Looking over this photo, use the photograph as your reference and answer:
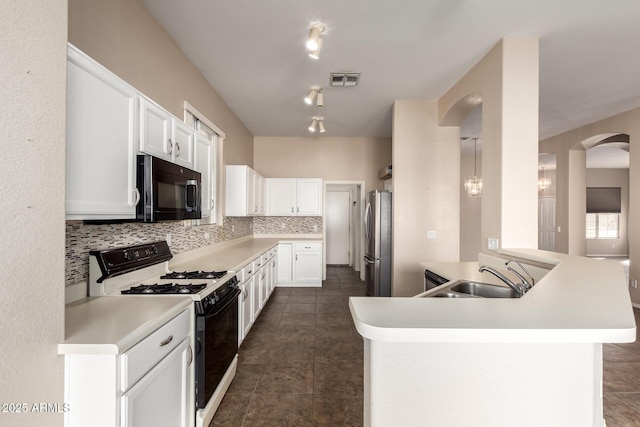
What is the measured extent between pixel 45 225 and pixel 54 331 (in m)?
0.37

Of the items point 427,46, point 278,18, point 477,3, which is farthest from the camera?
point 427,46

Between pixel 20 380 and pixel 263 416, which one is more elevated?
pixel 20 380

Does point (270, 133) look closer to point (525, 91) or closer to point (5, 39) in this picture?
point (525, 91)

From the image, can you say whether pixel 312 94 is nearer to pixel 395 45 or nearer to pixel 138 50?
pixel 395 45

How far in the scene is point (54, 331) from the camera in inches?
40.3

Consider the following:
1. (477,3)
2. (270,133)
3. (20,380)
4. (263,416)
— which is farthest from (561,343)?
(270,133)

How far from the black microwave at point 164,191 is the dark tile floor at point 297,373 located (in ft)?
4.52

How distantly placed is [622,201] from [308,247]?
33.8ft

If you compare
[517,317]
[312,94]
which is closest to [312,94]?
[312,94]

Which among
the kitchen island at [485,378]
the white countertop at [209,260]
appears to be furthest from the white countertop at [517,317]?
the white countertop at [209,260]

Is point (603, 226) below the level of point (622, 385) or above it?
above

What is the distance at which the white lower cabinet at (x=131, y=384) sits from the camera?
1.08 meters

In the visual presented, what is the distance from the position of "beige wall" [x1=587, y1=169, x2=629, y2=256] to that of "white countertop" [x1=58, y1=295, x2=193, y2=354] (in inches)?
480

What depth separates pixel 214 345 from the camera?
1.88 m
